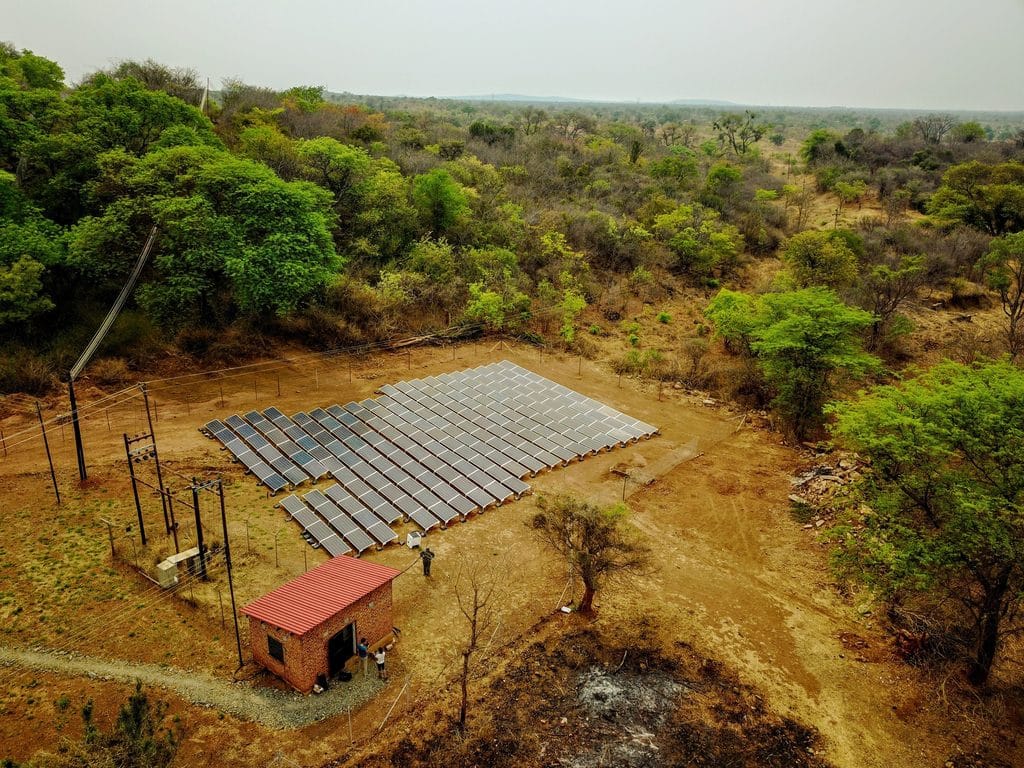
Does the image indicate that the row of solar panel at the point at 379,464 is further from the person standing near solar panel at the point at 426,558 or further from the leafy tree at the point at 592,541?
the leafy tree at the point at 592,541

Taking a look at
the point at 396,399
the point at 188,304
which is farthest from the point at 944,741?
the point at 188,304

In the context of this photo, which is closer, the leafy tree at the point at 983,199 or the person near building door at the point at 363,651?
the person near building door at the point at 363,651

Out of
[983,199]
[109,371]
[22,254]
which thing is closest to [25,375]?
[109,371]

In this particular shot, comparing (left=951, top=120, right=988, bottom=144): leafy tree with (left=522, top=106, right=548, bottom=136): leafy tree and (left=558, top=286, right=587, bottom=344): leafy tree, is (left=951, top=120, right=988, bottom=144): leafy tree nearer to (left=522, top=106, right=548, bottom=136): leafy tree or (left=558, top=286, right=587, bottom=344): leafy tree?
(left=522, top=106, right=548, bottom=136): leafy tree

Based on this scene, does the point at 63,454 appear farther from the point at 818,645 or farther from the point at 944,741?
the point at 944,741

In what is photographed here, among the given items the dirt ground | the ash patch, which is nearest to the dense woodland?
the dirt ground

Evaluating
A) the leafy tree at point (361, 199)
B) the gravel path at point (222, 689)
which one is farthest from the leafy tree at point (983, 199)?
the gravel path at point (222, 689)
